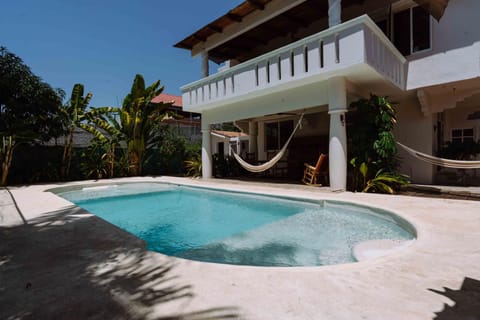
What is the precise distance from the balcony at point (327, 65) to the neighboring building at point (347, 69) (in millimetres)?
24

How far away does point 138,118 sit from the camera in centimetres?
1194

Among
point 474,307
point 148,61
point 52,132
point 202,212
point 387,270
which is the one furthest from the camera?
point 148,61

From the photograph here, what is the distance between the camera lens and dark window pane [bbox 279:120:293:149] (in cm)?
1213

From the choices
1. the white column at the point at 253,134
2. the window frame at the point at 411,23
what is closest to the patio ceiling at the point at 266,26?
the window frame at the point at 411,23

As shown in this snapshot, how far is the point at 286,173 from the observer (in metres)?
11.7

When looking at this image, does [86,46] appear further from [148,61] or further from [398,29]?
[398,29]

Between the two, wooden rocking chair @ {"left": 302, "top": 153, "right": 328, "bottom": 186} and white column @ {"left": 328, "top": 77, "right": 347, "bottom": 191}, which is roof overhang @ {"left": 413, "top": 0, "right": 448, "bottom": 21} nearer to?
white column @ {"left": 328, "top": 77, "right": 347, "bottom": 191}

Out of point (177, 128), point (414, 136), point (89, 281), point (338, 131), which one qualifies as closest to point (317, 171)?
point (338, 131)

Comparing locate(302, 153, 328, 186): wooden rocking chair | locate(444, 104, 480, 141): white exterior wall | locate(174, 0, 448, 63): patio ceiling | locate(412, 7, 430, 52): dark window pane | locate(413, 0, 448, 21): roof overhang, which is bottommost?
locate(302, 153, 328, 186): wooden rocking chair

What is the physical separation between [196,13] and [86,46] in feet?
19.3

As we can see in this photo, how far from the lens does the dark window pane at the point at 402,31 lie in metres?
7.50

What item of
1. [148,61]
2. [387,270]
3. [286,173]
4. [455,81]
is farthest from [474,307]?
[148,61]

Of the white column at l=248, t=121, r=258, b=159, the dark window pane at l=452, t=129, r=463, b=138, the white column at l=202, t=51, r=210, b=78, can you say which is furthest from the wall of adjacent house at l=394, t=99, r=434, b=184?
the white column at l=202, t=51, r=210, b=78

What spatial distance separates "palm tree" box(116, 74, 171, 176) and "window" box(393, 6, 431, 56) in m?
10.1
